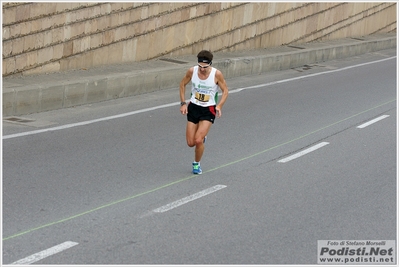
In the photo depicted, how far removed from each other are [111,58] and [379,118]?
6.85 meters

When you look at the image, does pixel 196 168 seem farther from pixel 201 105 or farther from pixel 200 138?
pixel 201 105

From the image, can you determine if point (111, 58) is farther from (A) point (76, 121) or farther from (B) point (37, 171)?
(B) point (37, 171)

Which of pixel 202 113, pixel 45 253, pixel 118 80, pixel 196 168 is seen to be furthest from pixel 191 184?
pixel 118 80

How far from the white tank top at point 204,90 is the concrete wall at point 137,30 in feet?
22.1

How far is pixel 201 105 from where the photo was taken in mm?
10766

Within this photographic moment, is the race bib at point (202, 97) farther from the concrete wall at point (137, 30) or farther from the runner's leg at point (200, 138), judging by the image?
the concrete wall at point (137, 30)

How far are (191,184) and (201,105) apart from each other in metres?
1.20

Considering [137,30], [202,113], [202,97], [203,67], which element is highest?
[203,67]

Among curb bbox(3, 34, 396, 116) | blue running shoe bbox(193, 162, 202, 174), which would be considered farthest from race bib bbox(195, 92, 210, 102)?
curb bbox(3, 34, 396, 116)

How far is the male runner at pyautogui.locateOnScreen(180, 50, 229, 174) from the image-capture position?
10.7 metres

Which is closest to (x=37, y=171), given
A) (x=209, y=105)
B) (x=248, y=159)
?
(x=209, y=105)

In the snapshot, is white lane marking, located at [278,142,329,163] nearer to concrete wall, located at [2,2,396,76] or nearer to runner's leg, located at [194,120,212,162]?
runner's leg, located at [194,120,212,162]

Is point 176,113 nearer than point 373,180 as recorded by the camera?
No

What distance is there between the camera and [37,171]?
33.8 ft
